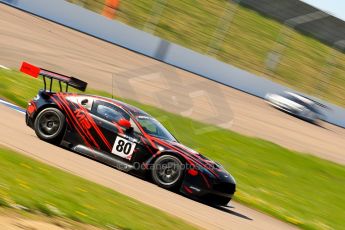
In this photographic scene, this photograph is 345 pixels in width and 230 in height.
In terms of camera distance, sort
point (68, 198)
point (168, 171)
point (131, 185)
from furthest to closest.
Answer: point (168, 171) → point (131, 185) → point (68, 198)

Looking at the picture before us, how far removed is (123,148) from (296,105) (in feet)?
66.9

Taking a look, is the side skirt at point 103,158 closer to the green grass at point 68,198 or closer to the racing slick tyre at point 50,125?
the racing slick tyre at point 50,125

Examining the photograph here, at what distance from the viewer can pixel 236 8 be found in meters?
33.2

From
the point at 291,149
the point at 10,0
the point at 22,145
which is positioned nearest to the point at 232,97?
the point at 291,149

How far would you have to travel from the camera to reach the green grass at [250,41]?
3234cm

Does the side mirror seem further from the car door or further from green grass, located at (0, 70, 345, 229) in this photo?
green grass, located at (0, 70, 345, 229)

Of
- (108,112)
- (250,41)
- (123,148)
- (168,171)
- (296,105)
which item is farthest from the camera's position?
(250,41)

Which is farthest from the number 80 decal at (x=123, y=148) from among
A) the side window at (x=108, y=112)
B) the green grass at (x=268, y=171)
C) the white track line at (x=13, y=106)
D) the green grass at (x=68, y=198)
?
the white track line at (x=13, y=106)

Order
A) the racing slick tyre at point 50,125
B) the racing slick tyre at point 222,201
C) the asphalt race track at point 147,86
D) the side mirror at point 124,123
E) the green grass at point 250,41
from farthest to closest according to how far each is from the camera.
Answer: the green grass at point 250,41 → the asphalt race track at point 147,86 → the racing slick tyre at point 50,125 → the racing slick tyre at point 222,201 → the side mirror at point 124,123

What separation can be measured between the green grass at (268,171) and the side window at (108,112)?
340cm

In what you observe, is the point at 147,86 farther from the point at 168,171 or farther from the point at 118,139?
the point at 168,171

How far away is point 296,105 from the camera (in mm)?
32562

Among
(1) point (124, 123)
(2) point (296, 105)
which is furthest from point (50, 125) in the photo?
(2) point (296, 105)

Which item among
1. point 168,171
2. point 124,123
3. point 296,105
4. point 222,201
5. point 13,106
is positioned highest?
point 296,105
